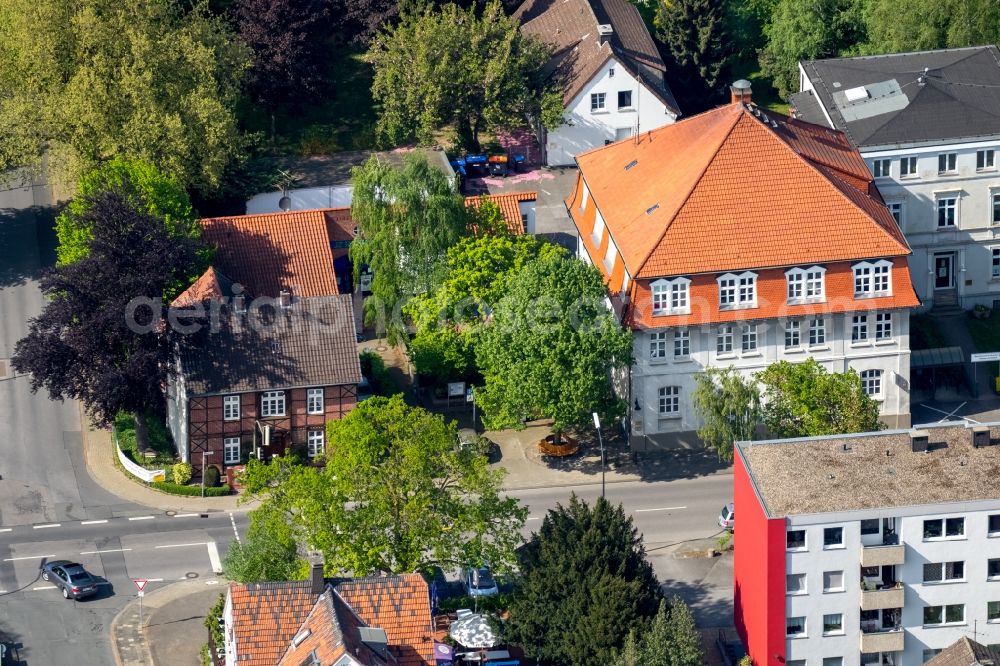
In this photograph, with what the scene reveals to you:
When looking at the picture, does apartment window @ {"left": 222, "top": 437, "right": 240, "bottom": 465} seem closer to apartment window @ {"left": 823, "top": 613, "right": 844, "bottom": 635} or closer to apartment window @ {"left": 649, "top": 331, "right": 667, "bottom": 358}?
apartment window @ {"left": 649, "top": 331, "right": 667, "bottom": 358}

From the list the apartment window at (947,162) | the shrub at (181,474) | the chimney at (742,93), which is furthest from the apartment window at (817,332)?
the shrub at (181,474)

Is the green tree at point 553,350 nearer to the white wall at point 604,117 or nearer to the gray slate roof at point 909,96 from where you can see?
the gray slate roof at point 909,96

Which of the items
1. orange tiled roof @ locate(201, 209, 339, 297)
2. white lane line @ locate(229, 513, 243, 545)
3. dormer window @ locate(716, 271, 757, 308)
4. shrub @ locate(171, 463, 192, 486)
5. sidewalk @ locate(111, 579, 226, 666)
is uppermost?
orange tiled roof @ locate(201, 209, 339, 297)

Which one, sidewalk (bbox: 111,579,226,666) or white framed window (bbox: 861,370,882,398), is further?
white framed window (bbox: 861,370,882,398)

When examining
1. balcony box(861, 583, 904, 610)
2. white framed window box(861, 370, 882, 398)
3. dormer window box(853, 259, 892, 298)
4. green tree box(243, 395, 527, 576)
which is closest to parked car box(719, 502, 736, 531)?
white framed window box(861, 370, 882, 398)

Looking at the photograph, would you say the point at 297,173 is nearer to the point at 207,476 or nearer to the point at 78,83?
the point at 78,83
